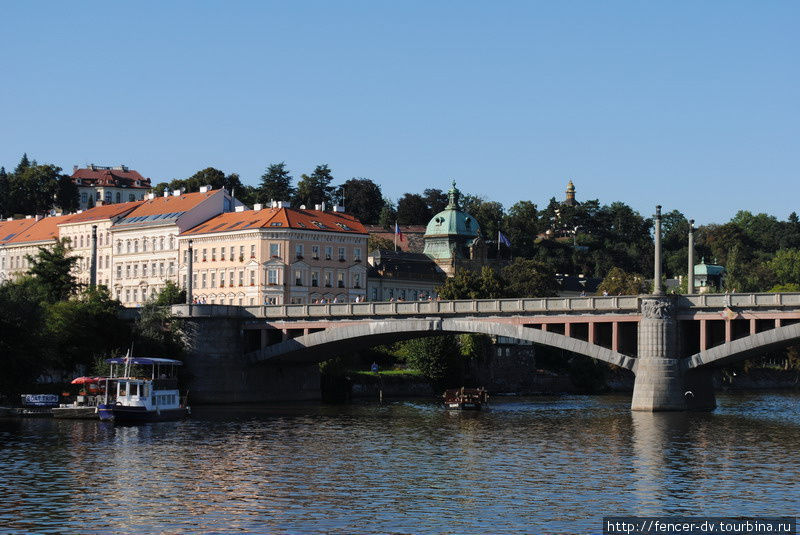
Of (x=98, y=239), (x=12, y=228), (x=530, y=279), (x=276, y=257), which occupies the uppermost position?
(x=12, y=228)

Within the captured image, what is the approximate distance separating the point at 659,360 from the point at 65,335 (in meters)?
45.5

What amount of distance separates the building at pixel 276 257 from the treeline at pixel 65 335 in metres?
28.7

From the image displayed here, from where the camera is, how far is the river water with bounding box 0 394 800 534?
5028cm

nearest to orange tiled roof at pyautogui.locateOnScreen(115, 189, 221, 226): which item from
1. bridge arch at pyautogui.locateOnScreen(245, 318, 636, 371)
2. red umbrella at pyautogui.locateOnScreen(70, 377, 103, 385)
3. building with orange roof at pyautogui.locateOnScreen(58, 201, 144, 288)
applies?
building with orange roof at pyautogui.locateOnScreen(58, 201, 144, 288)

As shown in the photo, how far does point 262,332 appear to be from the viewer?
116 m

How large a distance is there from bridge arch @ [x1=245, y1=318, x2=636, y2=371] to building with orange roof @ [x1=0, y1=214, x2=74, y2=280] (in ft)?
234

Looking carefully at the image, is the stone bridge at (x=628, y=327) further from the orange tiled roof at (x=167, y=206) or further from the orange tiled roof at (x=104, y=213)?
the orange tiled roof at (x=104, y=213)

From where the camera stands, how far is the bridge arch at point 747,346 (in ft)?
293

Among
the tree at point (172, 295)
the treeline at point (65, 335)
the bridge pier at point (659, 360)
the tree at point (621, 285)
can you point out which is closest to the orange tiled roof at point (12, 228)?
the tree at point (172, 295)

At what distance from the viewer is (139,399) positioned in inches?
3684

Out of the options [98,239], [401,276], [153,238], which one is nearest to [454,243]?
[401,276]

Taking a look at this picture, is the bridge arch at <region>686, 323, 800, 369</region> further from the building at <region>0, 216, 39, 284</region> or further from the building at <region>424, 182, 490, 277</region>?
the building at <region>0, 216, 39, 284</region>

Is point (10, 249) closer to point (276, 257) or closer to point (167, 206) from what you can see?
point (167, 206)

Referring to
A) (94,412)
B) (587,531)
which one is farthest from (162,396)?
(587,531)
